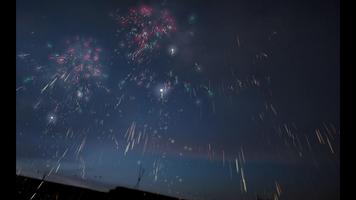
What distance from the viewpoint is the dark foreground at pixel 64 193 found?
1772 centimetres

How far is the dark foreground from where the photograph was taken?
17.7m

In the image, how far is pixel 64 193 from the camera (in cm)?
1819
